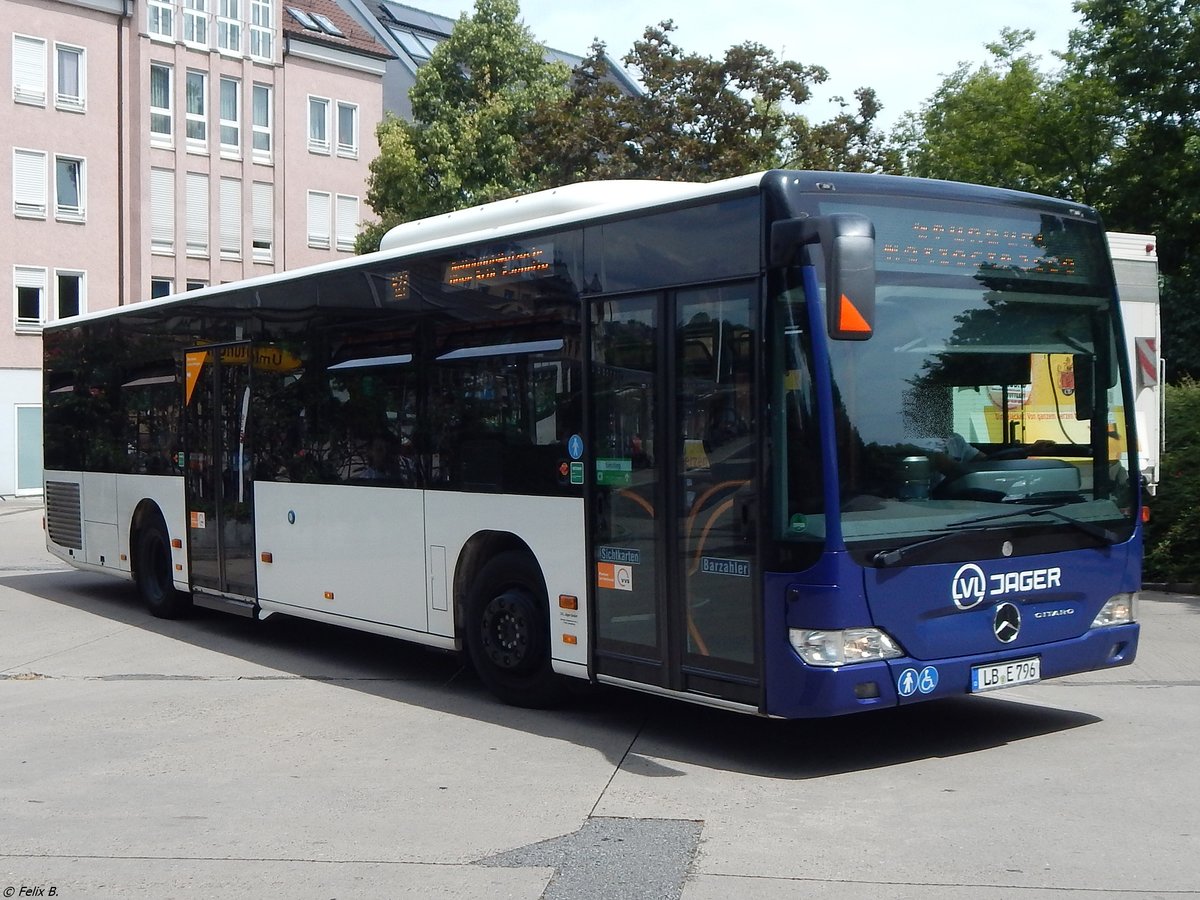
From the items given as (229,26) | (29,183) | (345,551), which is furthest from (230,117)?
(345,551)

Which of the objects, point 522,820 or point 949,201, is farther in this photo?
point 949,201

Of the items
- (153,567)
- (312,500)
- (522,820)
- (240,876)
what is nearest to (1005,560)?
(522,820)

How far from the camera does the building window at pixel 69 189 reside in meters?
40.5

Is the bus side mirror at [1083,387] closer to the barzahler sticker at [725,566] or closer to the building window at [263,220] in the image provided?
the barzahler sticker at [725,566]

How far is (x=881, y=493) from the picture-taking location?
7047mm

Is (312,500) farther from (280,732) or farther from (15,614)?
(15,614)

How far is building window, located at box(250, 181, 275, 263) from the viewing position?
1775 inches

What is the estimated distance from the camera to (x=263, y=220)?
45344 millimetres

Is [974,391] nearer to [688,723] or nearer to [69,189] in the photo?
[688,723]

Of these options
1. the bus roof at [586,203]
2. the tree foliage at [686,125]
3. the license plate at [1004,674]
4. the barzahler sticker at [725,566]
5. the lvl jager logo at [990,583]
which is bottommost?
the license plate at [1004,674]

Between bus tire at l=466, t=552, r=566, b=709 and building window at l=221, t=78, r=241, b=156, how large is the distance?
125 feet

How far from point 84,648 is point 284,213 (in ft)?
115

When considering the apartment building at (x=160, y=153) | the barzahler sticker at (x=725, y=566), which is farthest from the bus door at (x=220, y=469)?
the apartment building at (x=160, y=153)

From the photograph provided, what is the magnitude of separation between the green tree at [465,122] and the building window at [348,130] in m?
9.18
